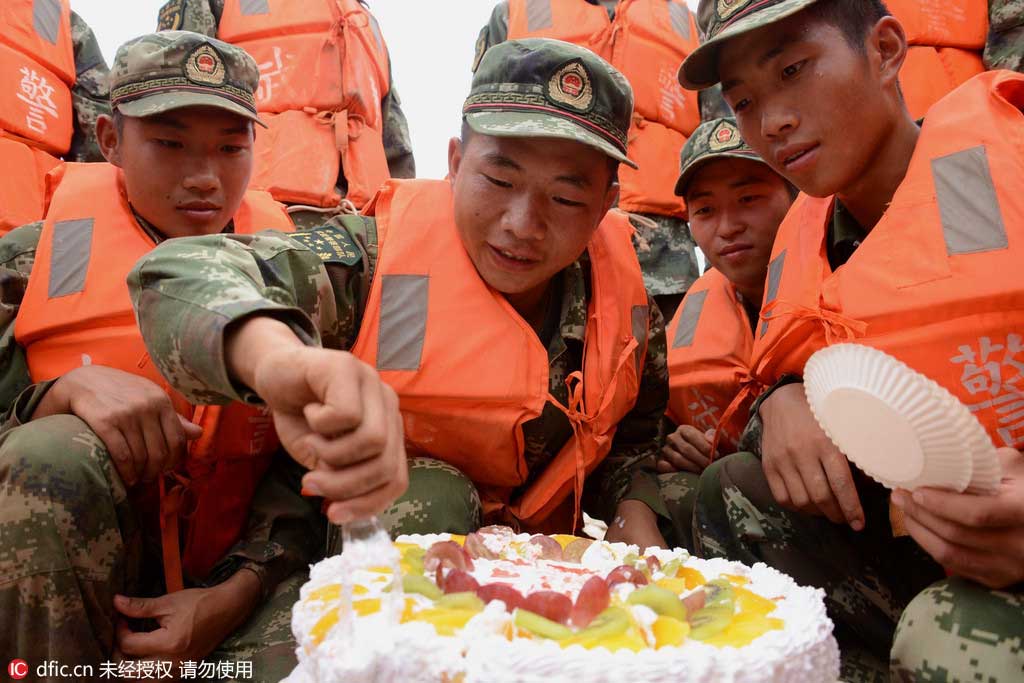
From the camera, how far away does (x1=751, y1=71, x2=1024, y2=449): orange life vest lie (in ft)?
6.79

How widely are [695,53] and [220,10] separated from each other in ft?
11.5

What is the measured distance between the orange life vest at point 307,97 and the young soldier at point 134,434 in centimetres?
153

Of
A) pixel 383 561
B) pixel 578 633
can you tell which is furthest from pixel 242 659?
pixel 578 633

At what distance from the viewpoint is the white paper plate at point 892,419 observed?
150 cm

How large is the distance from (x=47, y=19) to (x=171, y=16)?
92cm

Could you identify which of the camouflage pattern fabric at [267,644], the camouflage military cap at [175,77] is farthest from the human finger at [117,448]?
the camouflage military cap at [175,77]

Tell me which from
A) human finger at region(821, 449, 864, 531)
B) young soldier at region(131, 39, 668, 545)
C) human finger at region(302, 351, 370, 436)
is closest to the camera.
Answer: human finger at region(302, 351, 370, 436)

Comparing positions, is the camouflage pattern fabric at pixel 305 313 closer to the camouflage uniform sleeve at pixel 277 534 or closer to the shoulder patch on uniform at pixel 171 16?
the camouflage uniform sleeve at pixel 277 534

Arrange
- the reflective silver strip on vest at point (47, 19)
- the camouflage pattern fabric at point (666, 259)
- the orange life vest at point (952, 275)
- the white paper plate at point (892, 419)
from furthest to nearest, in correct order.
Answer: the reflective silver strip on vest at point (47, 19), the camouflage pattern fabric at point (666, 259), the orange life vest at point (952, 275), the white paper plate at point (892, 419)

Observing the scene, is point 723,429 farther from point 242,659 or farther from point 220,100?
point 220,100

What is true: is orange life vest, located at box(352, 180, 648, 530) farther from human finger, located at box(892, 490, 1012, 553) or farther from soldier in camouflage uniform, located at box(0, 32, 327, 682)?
human finger, located at box(892, 490, 1012, 553)

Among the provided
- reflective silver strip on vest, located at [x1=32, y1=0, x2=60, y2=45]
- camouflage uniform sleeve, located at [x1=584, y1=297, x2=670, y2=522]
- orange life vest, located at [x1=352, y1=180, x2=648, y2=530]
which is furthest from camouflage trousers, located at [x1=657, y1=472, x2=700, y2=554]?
reflective silver strip on vest, located at [x1=32, y1=0, x2=60, y2=45]

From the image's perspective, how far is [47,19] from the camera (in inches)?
201

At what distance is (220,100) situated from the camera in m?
3.02
